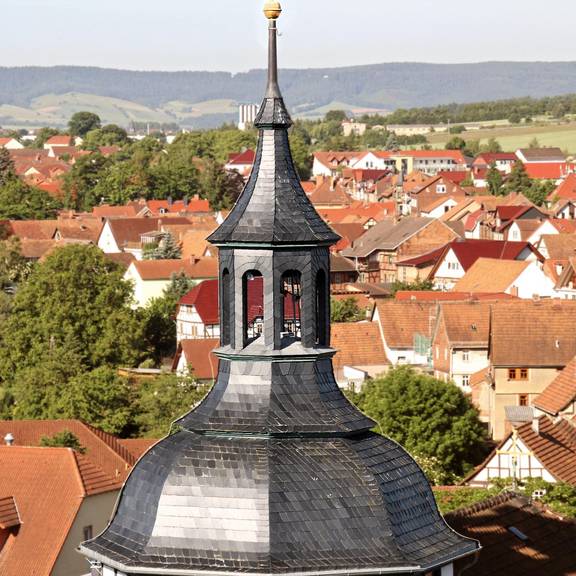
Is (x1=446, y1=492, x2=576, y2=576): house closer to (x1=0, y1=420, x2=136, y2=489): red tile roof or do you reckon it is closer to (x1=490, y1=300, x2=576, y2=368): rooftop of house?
(x1=0, y1=420, x2=136, y2=489): red tile roof

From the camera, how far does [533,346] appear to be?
233 feet

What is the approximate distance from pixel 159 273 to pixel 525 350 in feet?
143

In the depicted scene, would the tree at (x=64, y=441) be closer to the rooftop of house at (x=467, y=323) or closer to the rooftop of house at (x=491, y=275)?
the rooftop of house at (x=467, y=323)

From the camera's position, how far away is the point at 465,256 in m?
109

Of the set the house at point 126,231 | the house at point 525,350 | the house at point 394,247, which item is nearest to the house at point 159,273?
the house at point 394,247

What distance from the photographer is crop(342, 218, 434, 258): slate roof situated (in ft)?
400

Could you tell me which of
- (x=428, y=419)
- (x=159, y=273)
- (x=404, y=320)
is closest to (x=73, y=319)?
(x=404, y=320)

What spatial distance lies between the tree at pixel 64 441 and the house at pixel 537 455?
11.2 m

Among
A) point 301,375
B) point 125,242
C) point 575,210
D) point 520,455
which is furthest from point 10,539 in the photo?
point 575,210

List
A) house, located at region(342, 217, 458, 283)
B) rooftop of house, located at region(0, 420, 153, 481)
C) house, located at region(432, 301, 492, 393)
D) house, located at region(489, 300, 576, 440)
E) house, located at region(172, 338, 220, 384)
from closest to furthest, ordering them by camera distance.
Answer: rooftop of house, located at region(0, 420, 153, 481)
house, located at region(489, 300, 576, 440)
house, located at region(432, 301, 492, 393)
house, located at region(172, 338, 220, 384)
house, located at region(342, 217, 458, 283)

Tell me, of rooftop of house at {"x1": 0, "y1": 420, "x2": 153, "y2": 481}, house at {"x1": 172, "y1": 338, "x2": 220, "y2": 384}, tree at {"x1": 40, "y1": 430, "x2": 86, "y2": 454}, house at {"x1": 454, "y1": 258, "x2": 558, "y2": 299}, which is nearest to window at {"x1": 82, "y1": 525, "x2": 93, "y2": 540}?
rooftop of house at {"x1": 0, "y1": 420, "x2": 153, "y2": 481}

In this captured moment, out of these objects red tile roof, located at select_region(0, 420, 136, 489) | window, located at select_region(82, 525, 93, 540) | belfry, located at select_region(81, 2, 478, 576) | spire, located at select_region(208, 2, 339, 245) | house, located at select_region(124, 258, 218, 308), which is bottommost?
house, located at select_region(124, 258, 218, 308)

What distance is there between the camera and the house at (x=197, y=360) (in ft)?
251

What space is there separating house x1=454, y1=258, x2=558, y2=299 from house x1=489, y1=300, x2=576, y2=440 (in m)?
21.6
